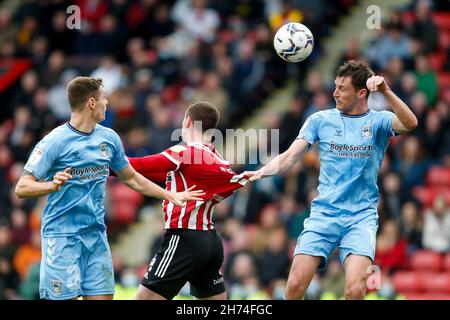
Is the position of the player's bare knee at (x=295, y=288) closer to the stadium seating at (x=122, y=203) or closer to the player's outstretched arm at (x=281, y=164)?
the player's outstretched arm at (x=281, y=164)

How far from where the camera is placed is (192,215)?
1055cm

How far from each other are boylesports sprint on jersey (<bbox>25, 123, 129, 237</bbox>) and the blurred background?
5.57 m

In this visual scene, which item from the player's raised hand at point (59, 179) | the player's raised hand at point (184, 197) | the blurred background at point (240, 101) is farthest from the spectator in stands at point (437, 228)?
the player's raised hand at point (59, 179)

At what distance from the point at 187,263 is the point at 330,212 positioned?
4.83 ft

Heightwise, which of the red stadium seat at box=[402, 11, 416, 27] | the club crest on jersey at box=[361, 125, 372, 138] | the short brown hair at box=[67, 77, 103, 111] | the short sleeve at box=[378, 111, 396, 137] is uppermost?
the red stadium seat at box=[402, 11, 416, 27]

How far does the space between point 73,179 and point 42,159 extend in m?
0.36

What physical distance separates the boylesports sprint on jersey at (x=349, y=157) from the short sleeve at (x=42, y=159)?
97.6 inches

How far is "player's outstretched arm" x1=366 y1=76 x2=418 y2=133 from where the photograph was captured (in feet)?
33.9

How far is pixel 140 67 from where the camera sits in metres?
21.6

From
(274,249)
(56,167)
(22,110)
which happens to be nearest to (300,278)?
(56,167)

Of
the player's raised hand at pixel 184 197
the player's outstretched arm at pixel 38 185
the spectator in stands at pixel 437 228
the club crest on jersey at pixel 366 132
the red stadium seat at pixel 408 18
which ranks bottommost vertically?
the spectator in stands at pixel 437 228

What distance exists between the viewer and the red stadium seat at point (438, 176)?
1812 cm

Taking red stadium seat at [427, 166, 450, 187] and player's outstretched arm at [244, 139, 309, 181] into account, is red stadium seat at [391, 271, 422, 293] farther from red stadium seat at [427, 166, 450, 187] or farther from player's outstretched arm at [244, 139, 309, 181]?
player's outstretched arm at [244, 139, 309, 181]

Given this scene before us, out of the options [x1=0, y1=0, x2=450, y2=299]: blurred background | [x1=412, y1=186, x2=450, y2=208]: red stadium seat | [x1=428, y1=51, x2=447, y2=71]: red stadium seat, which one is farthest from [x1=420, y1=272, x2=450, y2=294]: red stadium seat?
[x1=428, y1=51, x2=447, y2=71]: red stadium seat
